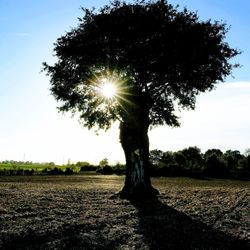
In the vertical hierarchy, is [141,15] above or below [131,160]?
above

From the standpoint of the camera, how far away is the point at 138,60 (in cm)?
3612

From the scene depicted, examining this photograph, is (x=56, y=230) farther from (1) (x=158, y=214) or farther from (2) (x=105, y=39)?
(2) (x=105, y=39)

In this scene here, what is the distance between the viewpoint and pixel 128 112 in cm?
3894

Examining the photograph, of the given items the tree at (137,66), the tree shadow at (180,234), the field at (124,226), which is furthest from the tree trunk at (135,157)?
the tree shadow at (180,234)

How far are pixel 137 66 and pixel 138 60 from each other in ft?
1.67

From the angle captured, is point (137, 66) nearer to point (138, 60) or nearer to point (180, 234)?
point (138, 60)

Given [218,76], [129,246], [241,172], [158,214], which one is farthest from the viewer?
[241,172]

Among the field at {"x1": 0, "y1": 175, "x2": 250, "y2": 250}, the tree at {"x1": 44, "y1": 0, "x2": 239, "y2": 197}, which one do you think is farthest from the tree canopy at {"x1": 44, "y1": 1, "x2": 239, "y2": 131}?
the field at {"x1": 0, "y1": 175, "x2": 250, "y2": 250}

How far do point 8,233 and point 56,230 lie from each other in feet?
6.59

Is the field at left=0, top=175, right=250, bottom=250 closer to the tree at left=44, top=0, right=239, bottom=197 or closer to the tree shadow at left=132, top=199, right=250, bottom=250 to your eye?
the tree shadow at left=132, top=199, right=250, bottom=250

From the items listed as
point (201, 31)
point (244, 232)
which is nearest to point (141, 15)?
point (201, 31)

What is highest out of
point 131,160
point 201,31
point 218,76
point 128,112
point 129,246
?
point 201,31

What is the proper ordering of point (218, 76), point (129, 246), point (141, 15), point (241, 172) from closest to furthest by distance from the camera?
point (129, 246) < point (141, 15) < point (218, 76) < point (241, 172)

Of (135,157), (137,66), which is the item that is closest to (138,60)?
(137,66)
